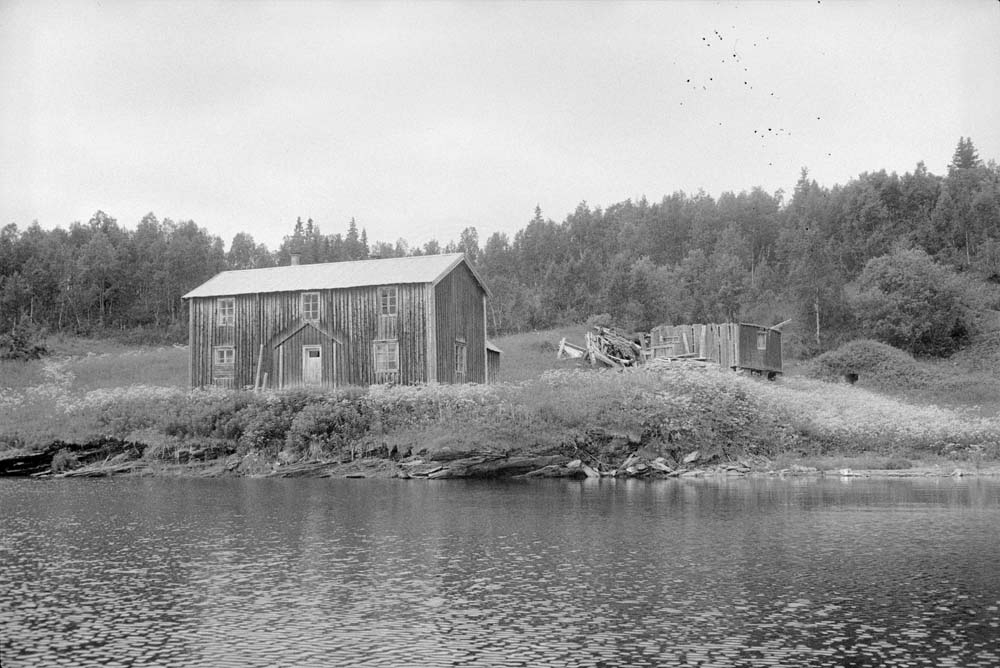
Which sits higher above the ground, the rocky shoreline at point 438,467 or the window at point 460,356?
the window at point 460,356

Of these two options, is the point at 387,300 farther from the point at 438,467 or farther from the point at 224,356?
the point at 438,467

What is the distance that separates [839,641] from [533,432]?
88.9ft

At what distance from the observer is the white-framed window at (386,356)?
47656 mm

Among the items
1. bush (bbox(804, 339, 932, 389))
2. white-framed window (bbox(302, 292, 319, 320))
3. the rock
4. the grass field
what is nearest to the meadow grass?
white-framed window (bbox(302, 292, 319, 320))

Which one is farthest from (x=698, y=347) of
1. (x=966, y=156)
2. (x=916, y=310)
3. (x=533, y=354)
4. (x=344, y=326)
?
(x=966, y=156)

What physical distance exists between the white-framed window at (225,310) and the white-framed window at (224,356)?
1.32m

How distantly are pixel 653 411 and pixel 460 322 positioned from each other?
13.8m

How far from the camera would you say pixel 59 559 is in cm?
1819

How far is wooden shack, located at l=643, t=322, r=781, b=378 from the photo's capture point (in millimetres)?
54375

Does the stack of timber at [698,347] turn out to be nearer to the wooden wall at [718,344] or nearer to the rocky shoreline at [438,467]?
the wooden wall at [718,344]

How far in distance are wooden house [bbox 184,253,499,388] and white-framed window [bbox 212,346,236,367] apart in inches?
2.1

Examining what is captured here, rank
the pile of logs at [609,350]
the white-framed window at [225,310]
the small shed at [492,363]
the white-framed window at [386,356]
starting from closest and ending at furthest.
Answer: the white-framed window at [386,356], the white-framed window at [225,310], the small shed at [492,363], the pile of logs at [609,350]

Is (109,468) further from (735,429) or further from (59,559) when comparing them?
(735,429)

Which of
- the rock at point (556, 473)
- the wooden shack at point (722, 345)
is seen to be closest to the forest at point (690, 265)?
the wooden shack at point (722, 345)
